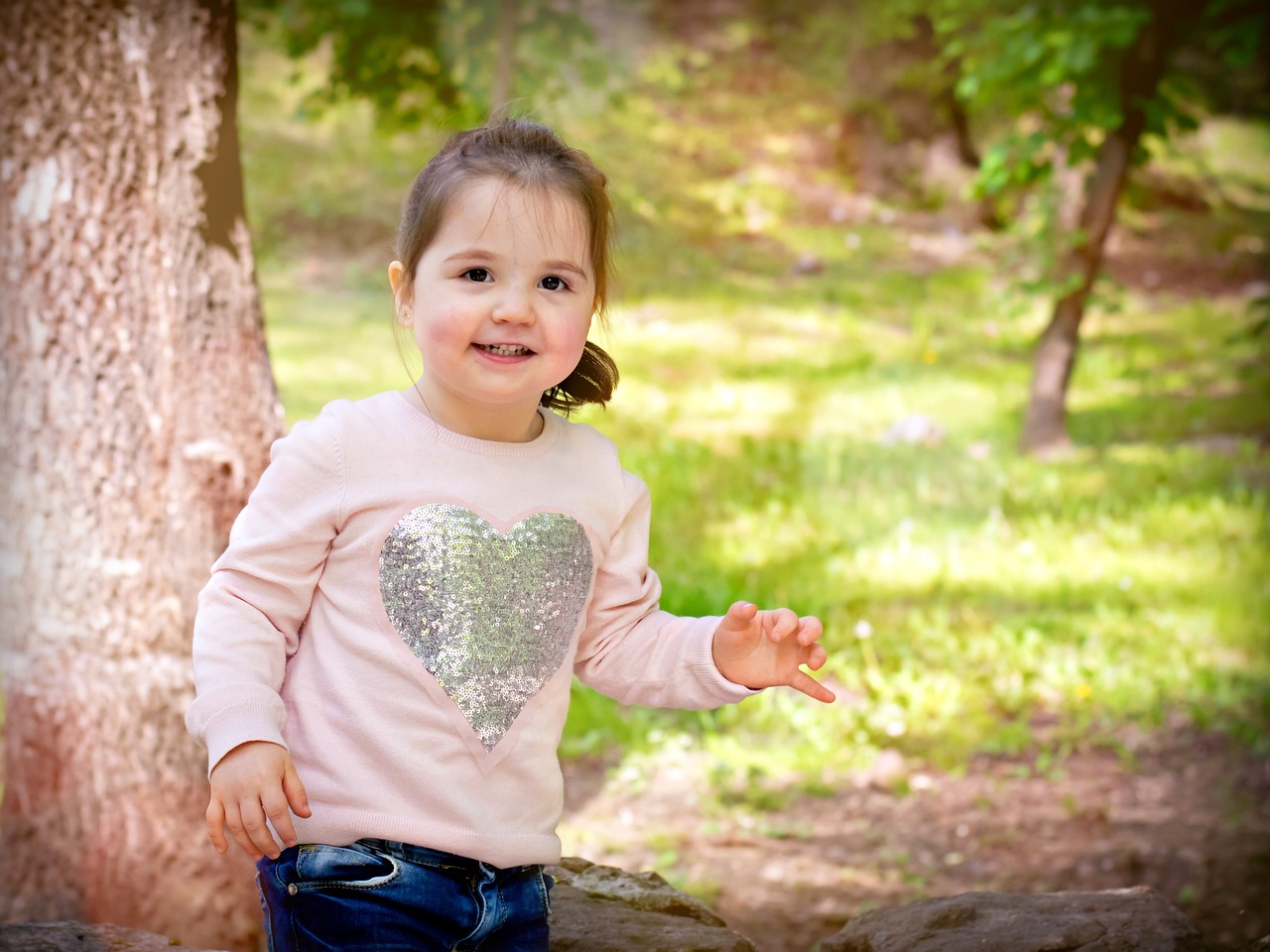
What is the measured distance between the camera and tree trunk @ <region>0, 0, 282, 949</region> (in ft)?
7.46

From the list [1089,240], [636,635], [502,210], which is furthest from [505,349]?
[1089,240]

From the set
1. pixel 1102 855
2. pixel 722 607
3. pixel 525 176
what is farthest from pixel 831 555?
pixel 525 176

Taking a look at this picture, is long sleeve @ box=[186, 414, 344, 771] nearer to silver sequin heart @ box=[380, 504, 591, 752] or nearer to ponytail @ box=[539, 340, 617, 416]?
silver sequin heart @ box=[380, 504, 591, 752]

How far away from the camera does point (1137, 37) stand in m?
5.30

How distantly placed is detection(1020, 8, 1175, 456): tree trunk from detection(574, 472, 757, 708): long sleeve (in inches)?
172

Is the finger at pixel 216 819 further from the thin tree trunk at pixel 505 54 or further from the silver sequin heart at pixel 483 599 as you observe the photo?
the thin tree trunk at pixel 505 54

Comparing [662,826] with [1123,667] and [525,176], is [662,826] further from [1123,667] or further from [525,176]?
[525,176]

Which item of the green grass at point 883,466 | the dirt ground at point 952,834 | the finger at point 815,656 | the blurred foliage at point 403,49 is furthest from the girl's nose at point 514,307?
the blurred foliage at point 403,49

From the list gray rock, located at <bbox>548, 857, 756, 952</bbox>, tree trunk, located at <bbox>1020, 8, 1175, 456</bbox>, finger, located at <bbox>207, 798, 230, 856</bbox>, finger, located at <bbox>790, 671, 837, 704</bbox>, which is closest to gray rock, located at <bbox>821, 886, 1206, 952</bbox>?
gray rock, located at <bbox>548, 857, 756, 952</bbox>

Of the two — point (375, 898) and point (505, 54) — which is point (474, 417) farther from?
point (505, 54)

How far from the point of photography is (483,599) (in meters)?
1.61

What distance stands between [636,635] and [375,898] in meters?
0.49

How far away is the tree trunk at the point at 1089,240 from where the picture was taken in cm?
532

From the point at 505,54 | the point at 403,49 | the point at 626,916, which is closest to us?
the point at 626,916
